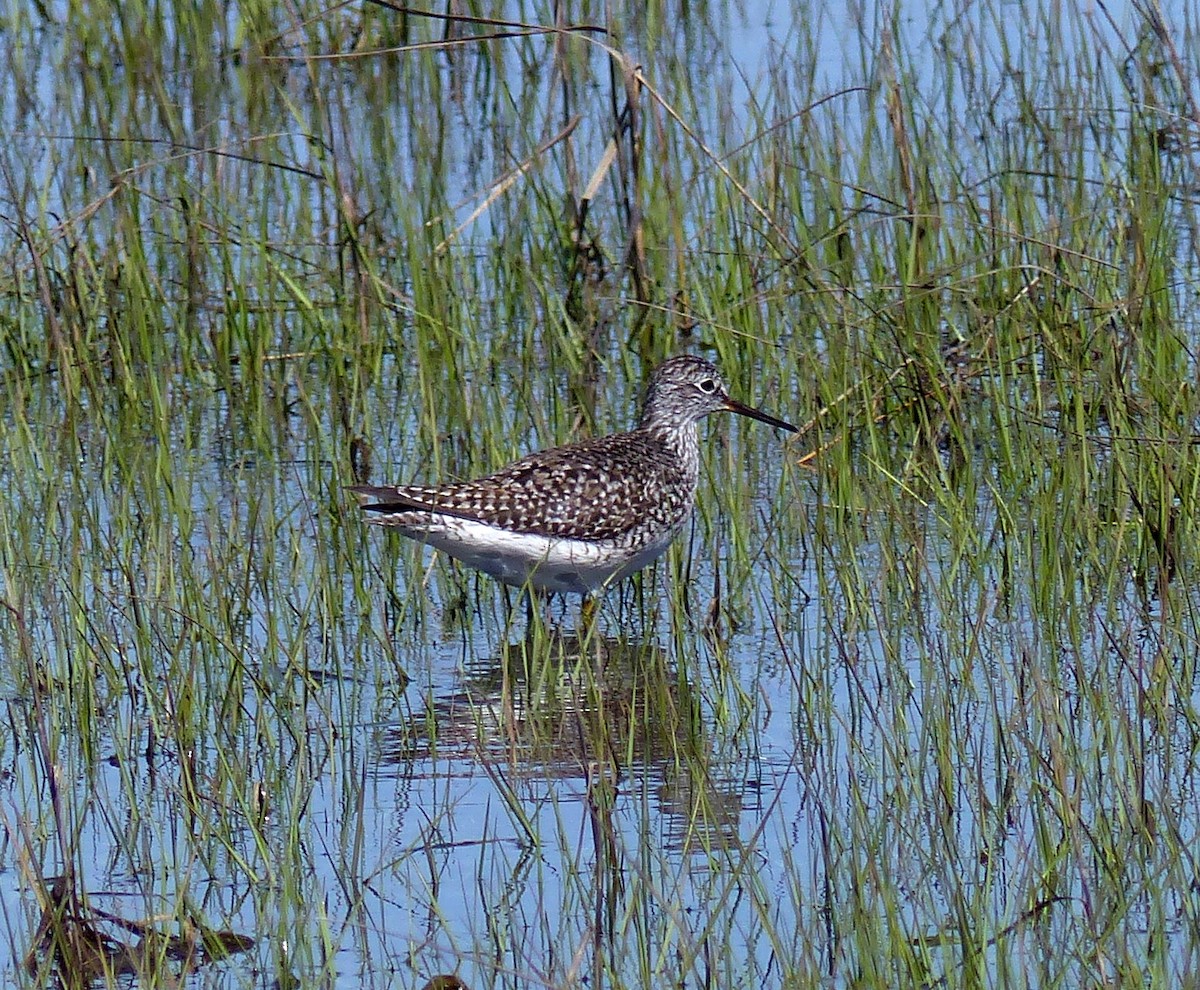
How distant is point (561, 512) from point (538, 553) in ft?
0.54

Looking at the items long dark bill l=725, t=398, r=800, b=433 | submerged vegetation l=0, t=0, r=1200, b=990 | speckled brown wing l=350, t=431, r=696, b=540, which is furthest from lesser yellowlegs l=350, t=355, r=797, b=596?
long dark bill l=725, t=398, r=800, b=433

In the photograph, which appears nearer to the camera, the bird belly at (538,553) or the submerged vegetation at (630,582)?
the submerged vegetation at (630,582)

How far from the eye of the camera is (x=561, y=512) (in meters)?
6.63

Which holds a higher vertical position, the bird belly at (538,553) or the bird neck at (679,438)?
the bird neck at (679,438)

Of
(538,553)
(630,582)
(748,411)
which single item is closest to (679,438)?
(748,411)

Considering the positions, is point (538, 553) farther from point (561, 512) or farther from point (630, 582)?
point (630, 582)

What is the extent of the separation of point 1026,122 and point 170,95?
4.73 meters

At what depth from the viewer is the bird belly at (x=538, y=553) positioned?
6262 millimetres

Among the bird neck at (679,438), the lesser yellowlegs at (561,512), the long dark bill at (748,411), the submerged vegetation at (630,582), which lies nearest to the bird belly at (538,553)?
the lesser yellowlegs at (561,512)

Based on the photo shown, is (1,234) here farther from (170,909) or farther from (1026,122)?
(170,909)

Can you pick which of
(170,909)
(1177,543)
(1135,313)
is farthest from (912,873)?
(1135,313)

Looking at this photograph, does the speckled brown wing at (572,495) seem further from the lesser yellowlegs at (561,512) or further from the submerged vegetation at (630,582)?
the submerged vegetation at (630,582)

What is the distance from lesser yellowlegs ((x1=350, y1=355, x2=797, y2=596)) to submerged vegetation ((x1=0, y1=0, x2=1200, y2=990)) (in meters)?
0.16

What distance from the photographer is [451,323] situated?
8000mm
